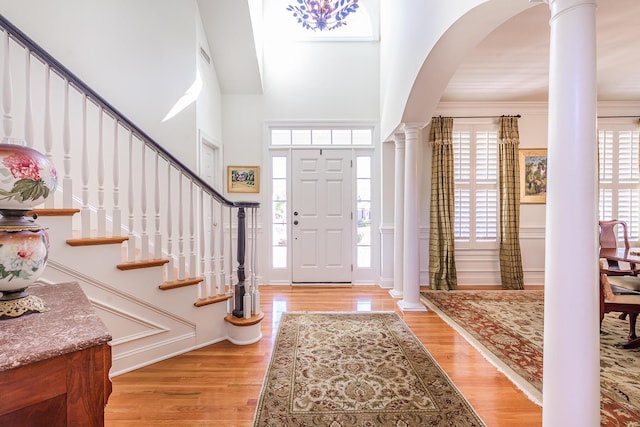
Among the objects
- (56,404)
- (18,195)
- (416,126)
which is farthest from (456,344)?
(18,195)

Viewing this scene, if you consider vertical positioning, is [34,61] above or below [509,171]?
above

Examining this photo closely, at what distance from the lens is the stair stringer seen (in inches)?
68.9

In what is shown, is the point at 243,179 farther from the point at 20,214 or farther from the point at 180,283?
the point at 20,214

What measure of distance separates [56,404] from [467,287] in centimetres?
449

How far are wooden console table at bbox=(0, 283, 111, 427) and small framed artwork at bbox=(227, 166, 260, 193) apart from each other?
351 cm

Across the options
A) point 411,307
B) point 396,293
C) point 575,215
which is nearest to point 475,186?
point 396,293

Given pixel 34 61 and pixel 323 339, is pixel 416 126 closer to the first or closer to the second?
pixel 323 339

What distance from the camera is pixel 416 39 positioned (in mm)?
2596

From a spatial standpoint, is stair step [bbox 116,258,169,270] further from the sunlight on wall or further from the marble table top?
the sunlight on wall

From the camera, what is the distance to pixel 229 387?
1.86m

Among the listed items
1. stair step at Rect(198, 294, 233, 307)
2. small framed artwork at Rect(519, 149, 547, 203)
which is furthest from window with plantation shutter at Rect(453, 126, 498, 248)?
stair step at Rect(198, 294, 233, 307)

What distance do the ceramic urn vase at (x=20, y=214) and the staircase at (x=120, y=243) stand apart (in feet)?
3.39

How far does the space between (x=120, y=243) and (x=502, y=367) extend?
113 inches

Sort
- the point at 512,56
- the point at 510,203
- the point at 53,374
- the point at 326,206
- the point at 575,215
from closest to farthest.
Result: the point at 53,374 → the point at 575,215 → the point at 512,56 → the point at 510,203 → the point at 326,206
